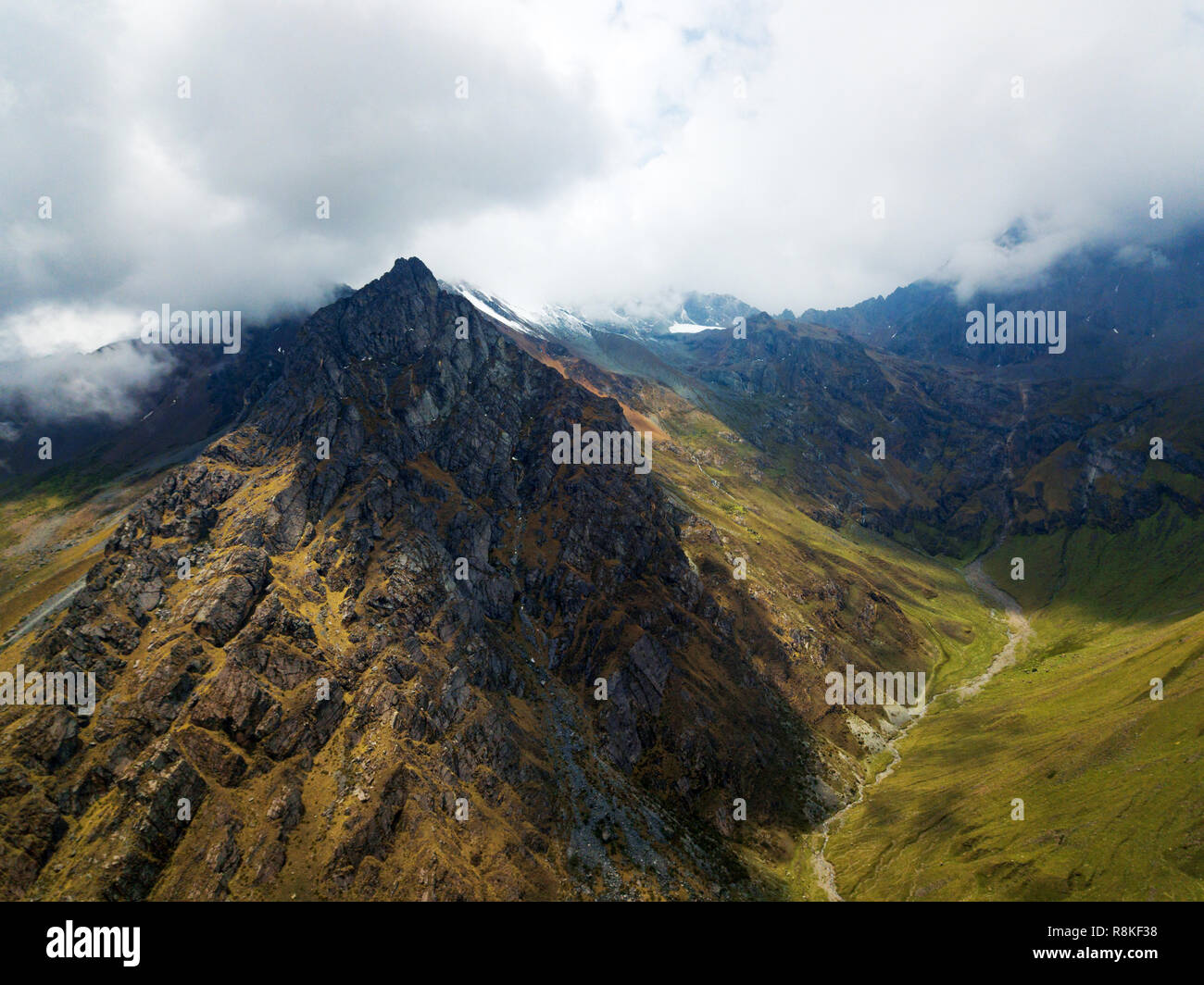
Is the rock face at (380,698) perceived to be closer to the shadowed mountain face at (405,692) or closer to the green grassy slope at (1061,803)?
the shadowed mountain face at (405,692)

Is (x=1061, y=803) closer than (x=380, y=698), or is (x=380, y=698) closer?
(x=1061, y=803)

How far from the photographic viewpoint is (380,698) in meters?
120

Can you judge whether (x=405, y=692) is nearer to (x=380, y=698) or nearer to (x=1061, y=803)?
(x=380, y=698)

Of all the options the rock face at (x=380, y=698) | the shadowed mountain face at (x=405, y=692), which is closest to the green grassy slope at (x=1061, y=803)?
the shadowed mountain face at (x=405, y=692)

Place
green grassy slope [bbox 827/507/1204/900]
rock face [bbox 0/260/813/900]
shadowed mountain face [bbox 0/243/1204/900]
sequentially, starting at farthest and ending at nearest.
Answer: shadowed mountain face [bbox 0/243/1204/900] < rock face [bbox 0/260/813/900] < green grassy slope [bbox 827/507/1204/900]

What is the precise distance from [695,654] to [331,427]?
12981cm

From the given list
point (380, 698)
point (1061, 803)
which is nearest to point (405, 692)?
point (380, 698)

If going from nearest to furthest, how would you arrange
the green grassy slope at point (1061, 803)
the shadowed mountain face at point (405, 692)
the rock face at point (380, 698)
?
the green grassy slope at point (1061, 803) → the rock face at point (380, 698) → the shadowed mountain face at point (405, 692)

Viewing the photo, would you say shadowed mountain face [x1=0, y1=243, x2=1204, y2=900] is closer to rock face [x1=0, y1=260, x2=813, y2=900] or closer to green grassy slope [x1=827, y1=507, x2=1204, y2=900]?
rock face [x1=0, y1=260, x2=813, y2=900]

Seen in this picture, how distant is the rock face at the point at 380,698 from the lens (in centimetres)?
9619

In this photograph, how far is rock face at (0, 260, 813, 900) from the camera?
316ft

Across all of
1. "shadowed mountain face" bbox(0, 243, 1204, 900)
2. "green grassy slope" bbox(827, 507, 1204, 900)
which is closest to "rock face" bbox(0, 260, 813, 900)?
"shadowed mountain face" bbox(0, 243, 1204, 900)
